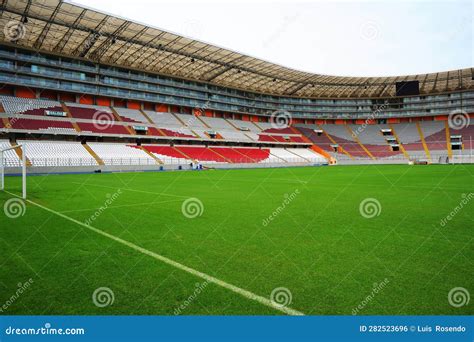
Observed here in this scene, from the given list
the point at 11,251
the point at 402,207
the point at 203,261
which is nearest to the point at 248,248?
the point at 203,261

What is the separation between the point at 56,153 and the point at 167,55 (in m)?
24.3

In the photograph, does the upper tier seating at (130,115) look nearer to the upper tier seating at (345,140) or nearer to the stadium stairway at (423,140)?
the upper tier seating at (345,140)

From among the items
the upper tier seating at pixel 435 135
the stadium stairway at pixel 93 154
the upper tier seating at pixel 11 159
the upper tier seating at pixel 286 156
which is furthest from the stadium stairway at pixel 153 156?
the upper tier seating at pixel 435 135

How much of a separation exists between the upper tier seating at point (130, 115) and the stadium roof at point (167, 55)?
8.16 meters

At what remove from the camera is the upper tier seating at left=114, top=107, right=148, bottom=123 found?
5406cm

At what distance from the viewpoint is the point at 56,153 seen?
39156mm

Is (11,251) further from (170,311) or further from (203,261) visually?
(170,311)

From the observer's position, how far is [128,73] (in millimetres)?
58250

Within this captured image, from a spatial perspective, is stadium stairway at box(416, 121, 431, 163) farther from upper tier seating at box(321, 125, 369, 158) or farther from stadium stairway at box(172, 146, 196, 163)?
stadium stairway at box(172, 146, 196, 163)

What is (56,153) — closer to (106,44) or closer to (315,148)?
(106,44)

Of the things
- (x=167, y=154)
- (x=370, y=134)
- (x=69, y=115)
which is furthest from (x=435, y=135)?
(x=69, y=115)

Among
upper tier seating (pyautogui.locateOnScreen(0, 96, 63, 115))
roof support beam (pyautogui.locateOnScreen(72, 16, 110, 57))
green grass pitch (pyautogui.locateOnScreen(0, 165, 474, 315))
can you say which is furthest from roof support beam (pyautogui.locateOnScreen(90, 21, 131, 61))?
green grass pitch (pyautogui.locateOnScreen(0, 165, 474, 315))

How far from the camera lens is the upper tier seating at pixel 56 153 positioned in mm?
36366

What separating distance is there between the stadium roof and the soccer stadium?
1.21 ft
